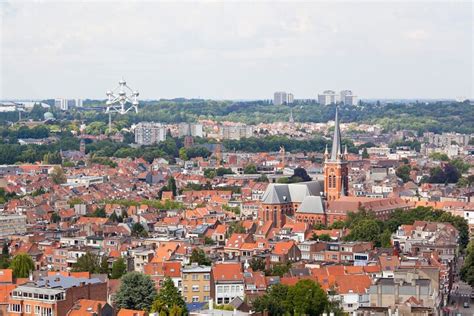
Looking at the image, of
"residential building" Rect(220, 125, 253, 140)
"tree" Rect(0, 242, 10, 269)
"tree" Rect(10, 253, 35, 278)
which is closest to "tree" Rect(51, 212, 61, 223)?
"tree" Rect(0, 242, 10, 269)

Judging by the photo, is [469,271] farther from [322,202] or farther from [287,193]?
[287,193]

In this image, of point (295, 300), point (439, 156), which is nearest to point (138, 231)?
point (295, 300)

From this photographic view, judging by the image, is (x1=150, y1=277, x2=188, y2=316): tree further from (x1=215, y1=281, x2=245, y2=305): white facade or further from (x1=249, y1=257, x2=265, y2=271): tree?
(x1=249, y1=257, x2=265, y2=271): tree

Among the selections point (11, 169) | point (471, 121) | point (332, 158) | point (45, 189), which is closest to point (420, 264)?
point (332, 158)

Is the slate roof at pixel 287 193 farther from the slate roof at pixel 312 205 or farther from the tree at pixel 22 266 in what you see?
the tree at pixel 22 266

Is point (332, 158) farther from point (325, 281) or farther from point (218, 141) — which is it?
point (218, 141)

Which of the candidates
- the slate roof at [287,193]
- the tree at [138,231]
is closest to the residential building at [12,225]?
the tree at [138,231]
